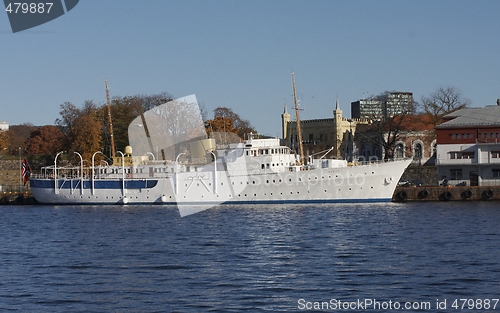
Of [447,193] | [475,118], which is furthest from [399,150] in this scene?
[447,193]

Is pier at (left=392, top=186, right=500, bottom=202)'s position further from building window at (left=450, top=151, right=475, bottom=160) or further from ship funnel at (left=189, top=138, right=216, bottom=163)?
ship funnel at (left=189, top=138, right=216, bottom=163)

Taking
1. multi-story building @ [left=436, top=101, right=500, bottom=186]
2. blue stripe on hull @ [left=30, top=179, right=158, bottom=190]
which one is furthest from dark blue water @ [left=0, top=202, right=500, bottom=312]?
multi-story building @ [left=436, top=101, right=500, bottom=186]

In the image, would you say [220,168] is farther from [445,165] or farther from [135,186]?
[445,165]

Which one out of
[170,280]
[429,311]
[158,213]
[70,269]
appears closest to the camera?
[429,311]

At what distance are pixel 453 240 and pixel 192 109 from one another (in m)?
51.9

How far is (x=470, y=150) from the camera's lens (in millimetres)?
62250

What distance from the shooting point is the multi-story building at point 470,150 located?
60031 mm

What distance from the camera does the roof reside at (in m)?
63.0

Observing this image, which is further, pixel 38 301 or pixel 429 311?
pixel 38 301

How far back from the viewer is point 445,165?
62.2 meters

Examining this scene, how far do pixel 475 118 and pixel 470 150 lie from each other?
390 centimetres

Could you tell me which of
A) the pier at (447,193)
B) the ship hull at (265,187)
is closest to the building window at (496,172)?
the pier at (447,193)

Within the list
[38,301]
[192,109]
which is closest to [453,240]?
[38,301]

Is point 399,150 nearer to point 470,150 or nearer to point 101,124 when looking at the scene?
point 470,150
